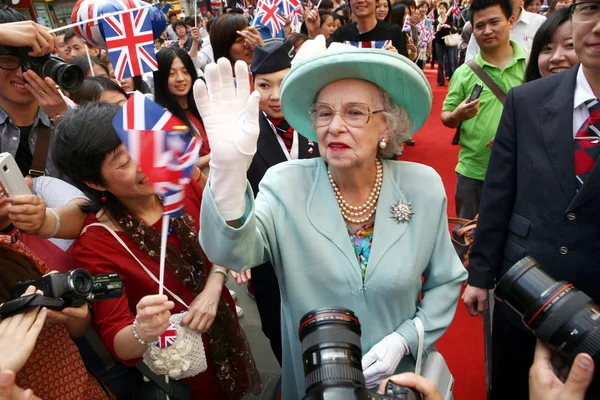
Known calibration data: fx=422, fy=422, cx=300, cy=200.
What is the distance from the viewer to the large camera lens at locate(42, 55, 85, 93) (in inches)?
77.3

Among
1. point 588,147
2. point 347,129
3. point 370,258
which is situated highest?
point 347,129

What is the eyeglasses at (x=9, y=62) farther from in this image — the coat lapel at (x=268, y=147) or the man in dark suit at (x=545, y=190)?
the man in dark suit at (x=545, y=190)

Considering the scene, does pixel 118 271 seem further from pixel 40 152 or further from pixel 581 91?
pixel 581 91

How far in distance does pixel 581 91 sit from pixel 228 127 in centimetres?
128

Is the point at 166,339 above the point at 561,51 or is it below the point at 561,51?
below

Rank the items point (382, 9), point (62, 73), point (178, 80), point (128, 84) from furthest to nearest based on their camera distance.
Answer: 1. point (382, 9)
2. point (128, 84)
3. point (178, 80)
4. point (62, 73)

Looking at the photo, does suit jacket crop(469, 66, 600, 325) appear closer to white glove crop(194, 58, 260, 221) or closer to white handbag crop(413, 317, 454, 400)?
white handbag crop(413, 317, 454, 400)

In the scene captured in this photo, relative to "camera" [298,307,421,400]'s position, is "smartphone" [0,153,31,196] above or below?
above

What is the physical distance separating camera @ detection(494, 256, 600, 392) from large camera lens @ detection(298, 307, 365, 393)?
444 millimetres

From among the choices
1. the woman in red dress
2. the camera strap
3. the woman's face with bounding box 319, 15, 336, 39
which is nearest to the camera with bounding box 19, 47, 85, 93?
the camera strap

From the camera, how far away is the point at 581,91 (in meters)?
1.51

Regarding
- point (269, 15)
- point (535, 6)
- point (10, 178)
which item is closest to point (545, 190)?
point (10, 178)

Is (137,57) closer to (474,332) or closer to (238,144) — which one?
(238,144)

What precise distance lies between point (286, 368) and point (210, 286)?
45 centimetres
